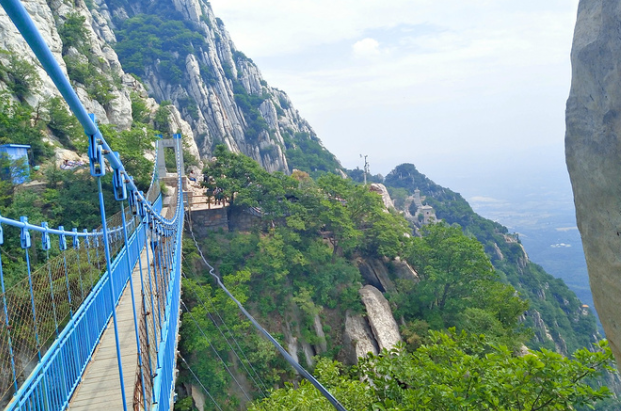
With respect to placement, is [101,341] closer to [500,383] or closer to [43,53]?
[43,53]

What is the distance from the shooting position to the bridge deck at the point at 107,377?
3.85 meters

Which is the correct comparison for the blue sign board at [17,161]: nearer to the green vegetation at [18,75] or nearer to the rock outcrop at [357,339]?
the green vegetation at [18,75]

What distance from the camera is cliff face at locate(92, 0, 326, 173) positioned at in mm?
35281

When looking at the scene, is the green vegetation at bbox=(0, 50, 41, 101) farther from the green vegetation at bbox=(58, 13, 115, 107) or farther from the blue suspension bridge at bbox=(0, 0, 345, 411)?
the blue suspension bridge at bbox=(0, 0, 345, 411)

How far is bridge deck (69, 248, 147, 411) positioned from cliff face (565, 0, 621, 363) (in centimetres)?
419

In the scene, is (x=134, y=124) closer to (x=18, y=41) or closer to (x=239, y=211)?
(x=18, y=41)

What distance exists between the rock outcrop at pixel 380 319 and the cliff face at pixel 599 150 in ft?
41.6

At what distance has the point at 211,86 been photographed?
125 feet

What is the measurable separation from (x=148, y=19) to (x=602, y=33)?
48.1 meters

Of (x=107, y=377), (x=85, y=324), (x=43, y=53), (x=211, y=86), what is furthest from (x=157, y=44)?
(x=43, y=53)

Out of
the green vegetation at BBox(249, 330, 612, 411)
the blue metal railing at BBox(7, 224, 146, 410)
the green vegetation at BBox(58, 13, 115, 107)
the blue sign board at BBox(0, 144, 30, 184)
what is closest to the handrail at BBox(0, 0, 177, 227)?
the blue metal railing at BBox(7, 224, 146, 410)

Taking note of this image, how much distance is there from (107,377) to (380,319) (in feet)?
40.5

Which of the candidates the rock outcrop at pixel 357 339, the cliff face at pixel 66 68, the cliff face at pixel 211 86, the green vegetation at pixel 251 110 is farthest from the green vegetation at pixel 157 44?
the rock outcrop at pixel 357 339

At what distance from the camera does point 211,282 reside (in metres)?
13.8
